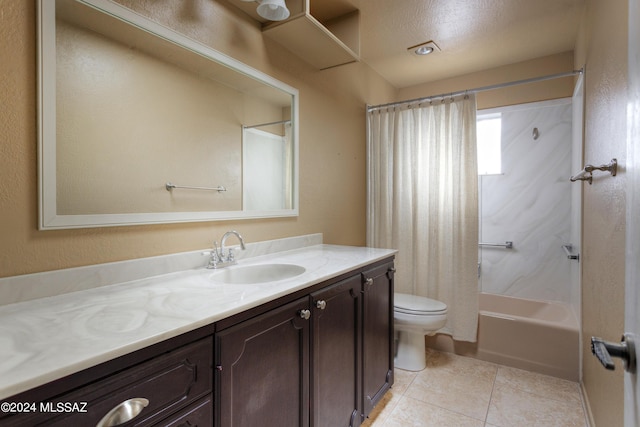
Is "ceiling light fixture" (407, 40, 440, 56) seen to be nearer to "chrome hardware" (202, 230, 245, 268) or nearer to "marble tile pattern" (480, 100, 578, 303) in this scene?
"marble tile pattern" (480, 100, 578, 303)

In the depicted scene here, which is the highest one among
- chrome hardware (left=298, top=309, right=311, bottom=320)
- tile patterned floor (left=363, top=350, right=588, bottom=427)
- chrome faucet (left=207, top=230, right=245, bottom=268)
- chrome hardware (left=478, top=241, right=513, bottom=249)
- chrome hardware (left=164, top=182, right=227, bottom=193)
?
chrome hardware (left=164, top=182, right=227, bottom=193)

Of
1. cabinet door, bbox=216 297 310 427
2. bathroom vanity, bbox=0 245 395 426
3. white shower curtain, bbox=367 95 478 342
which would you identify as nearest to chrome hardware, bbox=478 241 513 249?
white shower curtain, bbox=367 95 478 342

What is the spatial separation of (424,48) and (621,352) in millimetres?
2465

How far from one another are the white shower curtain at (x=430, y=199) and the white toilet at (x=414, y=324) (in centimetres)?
21

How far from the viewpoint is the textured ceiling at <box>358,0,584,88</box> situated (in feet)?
6.53

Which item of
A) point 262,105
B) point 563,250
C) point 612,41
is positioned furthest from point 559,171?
point 262,105

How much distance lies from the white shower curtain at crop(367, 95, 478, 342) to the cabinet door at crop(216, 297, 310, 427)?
5.15 ft

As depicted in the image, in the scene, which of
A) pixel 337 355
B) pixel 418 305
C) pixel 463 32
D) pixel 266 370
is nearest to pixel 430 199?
pixel 418 305

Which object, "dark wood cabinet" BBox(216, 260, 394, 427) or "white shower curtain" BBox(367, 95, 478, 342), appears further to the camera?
"white shower curtain" BBox(367, 95, 478, 342)

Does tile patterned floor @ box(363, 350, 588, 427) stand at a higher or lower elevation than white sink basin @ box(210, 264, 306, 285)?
lower

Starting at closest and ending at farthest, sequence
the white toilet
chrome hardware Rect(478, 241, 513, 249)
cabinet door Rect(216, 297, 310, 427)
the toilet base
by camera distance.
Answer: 1. cabinet door Rect(216, 297, 310, 427)
2. the white toilet
3. the toilet base
4. chrome hardware Rect(478, 241, 513, 249)

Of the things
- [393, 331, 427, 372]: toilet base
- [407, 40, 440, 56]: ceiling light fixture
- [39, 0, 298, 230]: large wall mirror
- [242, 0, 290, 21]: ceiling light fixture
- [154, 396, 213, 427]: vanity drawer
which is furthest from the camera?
[407, 40, 440, 56]: ceiling light fixture

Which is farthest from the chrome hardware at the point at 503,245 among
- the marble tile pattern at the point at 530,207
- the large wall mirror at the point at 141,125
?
the large wall mirror at the point at 141,125

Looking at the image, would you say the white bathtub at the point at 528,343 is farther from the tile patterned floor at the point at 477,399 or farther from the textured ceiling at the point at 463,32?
the textured ceiling at the point at 463,32
